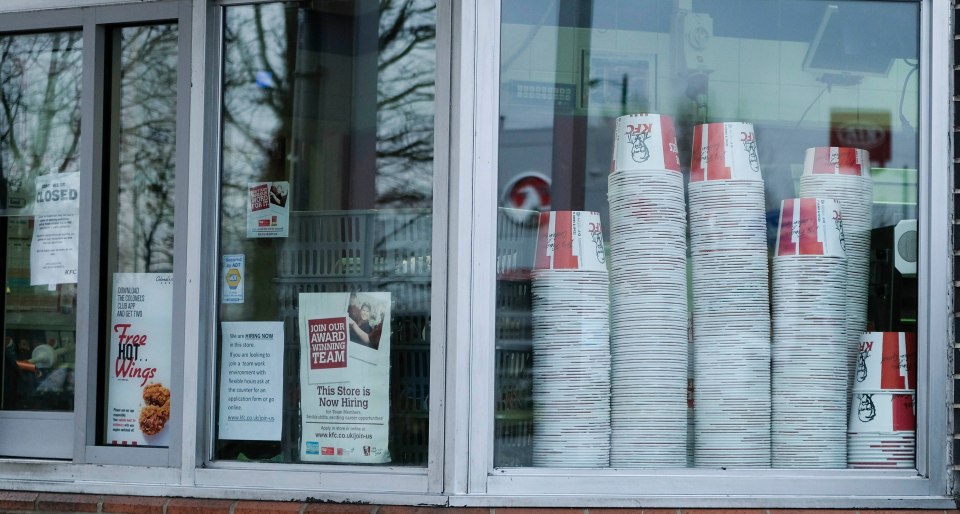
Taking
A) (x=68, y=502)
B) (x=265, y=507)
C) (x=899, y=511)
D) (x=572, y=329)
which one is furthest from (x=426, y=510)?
(x=899, y=511)

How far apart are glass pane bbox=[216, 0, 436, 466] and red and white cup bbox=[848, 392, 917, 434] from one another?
158 centimetres

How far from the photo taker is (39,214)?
14.2 ft

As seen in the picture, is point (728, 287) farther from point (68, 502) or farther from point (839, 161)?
point (68, 502)

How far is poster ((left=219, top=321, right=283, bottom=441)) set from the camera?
3.92 meters

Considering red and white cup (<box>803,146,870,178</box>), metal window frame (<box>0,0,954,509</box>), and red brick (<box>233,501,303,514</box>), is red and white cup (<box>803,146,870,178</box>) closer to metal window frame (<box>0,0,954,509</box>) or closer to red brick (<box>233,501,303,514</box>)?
metal window frame (<box>0,0,954,509</box>)

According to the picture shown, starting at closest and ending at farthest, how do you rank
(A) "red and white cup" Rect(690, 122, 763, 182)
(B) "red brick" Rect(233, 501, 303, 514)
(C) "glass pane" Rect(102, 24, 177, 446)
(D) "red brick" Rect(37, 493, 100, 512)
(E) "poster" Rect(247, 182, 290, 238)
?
(B) "red brick" Rect(233, 501, 303, 514), (A) "red and white cup" Rect(690, 122, 763, 182), (D) "red brick" Rect(37, 493, 100, 512), (E) "poster" Rect(247, 182, 290, 238), (C) "glass pane" Rect(102, 24, 177, 446)

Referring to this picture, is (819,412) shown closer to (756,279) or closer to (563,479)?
(756,279)

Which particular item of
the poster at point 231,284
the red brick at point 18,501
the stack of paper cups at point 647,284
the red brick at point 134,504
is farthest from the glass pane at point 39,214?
the stack of paper cups at point 647,284

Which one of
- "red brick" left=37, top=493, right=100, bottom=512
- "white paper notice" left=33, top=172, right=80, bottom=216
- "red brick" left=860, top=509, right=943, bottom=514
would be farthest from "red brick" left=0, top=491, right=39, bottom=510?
"red brick" left=860, top=509, right=943, bottom=514

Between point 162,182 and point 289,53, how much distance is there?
752mm

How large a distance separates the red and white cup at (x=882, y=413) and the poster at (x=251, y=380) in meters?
2.15

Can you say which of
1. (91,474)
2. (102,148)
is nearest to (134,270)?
(102,148)

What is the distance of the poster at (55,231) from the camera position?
4.26 m

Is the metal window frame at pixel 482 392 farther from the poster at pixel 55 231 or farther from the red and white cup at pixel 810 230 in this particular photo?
the poster at pixel 55 231
